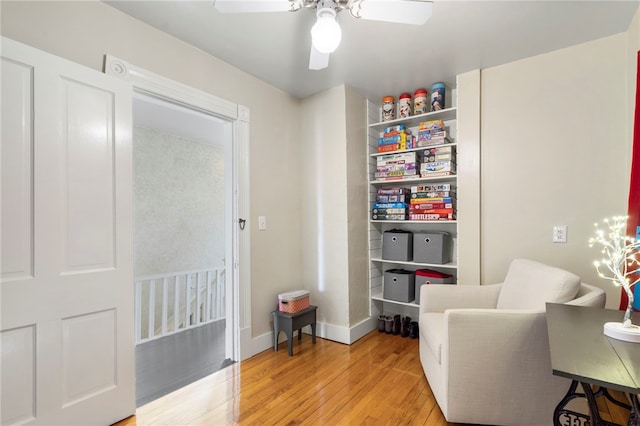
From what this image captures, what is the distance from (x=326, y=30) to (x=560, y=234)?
2181 mm

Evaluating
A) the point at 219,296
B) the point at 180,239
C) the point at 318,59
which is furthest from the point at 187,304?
the point at 318,59

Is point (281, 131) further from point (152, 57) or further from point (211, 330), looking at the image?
point (211, 330)

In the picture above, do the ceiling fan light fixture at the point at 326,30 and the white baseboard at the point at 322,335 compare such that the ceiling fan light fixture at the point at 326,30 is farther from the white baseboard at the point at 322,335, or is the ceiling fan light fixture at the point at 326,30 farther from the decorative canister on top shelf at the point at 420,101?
the white baseboard at the point at 322,335

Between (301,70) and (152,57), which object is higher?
(301,70)

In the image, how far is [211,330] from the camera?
3.40 meters

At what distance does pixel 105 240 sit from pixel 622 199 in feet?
10.6

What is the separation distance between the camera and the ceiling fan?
4.69ft

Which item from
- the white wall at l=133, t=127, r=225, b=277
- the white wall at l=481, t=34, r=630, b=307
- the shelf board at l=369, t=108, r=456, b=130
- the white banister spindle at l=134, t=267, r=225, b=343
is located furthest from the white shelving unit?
the white wall at l=133, t=127, r=225, b=277

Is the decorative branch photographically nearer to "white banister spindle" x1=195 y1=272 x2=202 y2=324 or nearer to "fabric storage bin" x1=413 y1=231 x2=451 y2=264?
"fabric storage bin" x1=413 y1=231 x2=451 y2=264

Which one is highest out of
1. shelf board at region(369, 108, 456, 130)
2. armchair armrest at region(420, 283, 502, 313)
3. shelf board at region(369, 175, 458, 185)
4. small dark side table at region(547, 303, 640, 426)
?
shelf board at region(369, 108, 456, 130)

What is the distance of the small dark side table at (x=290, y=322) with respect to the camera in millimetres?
2654

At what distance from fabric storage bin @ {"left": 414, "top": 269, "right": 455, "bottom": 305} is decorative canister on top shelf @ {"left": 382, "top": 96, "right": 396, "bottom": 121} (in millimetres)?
1533

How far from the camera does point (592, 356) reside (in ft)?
3.27

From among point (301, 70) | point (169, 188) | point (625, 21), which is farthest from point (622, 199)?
point (169, 188)
